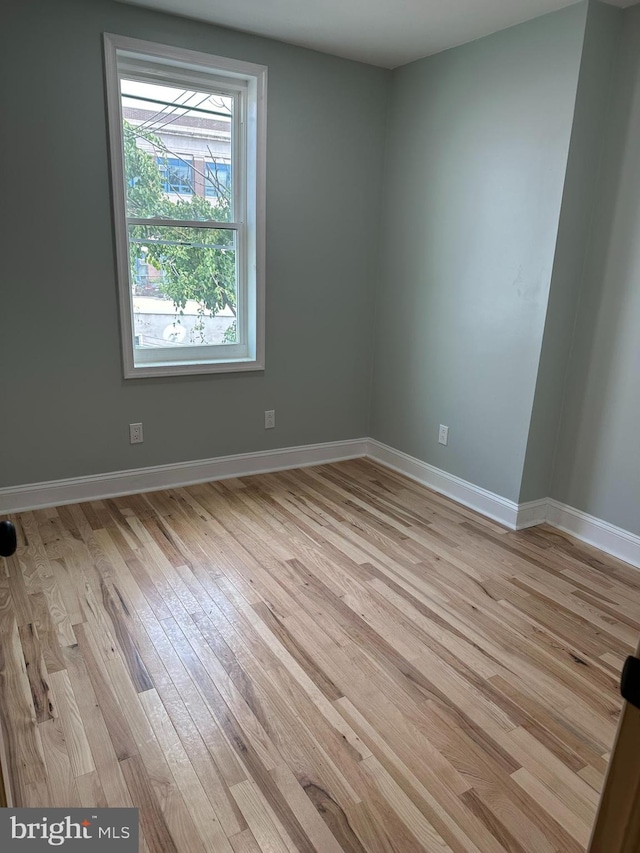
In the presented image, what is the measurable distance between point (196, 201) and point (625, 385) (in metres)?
2.51

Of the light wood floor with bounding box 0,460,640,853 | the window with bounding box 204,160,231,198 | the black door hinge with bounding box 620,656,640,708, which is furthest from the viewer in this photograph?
the window with bounding box 204,160,231,198

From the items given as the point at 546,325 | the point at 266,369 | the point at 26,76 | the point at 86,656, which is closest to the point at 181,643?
the point at 86,656

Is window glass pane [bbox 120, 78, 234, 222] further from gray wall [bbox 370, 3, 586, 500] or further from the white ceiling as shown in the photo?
gray wall [bbox 370, 3, 586, 500]

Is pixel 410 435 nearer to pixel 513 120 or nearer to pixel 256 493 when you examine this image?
pixel 256 493

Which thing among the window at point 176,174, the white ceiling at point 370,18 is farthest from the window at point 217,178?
the white ceiling at point 370,18

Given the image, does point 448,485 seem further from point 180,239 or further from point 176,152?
point 176,152

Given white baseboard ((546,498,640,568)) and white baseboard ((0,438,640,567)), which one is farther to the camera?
white baseboard ((0,438,640,567))

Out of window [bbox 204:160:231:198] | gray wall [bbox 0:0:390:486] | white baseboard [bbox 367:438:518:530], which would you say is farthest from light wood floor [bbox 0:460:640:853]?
window [bbox 204:160:231:198]

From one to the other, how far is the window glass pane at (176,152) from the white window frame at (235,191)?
58mm

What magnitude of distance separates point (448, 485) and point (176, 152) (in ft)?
8.20

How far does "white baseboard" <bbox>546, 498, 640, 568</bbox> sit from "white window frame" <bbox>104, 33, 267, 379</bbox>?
1953 millimetres

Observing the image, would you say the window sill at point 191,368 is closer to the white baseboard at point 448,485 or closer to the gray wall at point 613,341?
the white baseboard at point 448,485

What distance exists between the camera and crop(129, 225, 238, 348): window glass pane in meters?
3.24

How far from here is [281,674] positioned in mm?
1971
